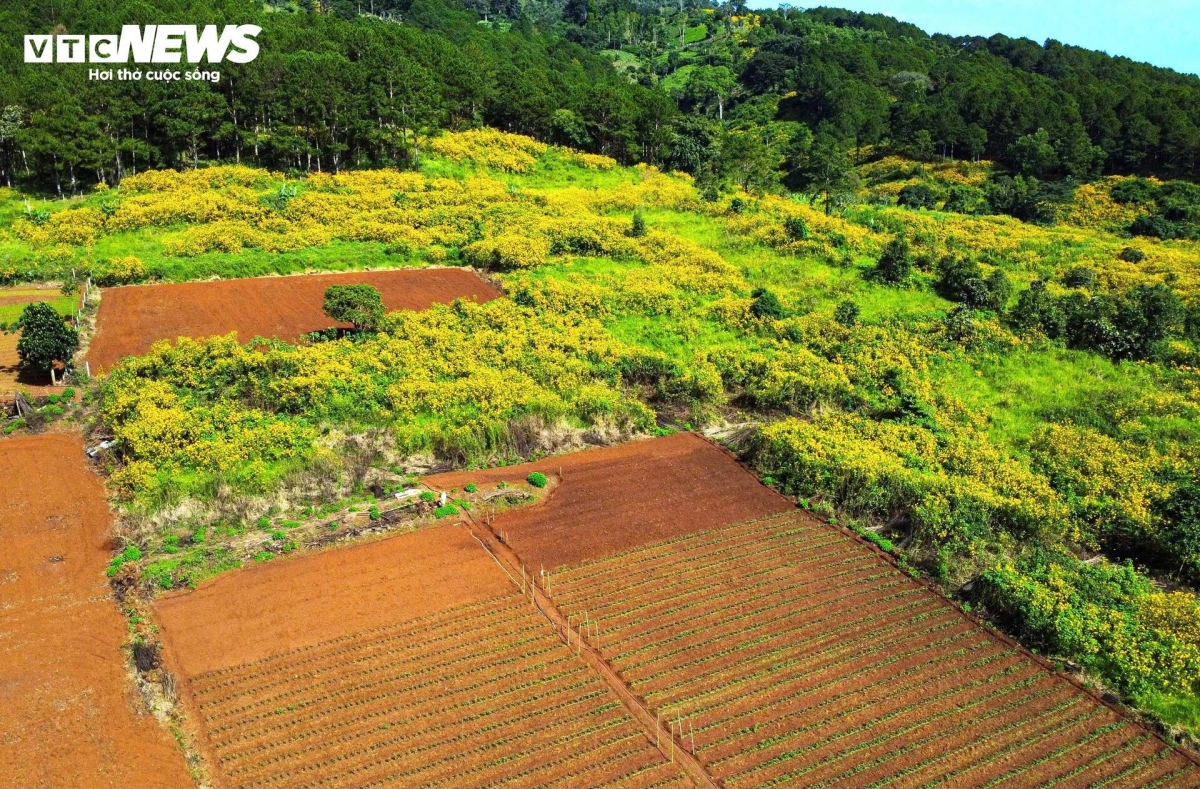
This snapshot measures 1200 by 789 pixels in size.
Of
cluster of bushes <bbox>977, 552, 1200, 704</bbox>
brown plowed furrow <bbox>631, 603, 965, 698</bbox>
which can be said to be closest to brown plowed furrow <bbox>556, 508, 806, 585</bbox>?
brown plowed furrow <bbox>631, 603, 965, 698</bbox>

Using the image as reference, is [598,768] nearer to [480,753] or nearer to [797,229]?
[480,753]

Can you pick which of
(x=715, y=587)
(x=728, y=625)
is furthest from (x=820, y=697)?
(x=715, y=587)

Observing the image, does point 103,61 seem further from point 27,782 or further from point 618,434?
point 27,782

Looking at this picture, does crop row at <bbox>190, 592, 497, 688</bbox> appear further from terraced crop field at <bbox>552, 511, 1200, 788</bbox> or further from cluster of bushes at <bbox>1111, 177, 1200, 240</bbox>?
cluster of bushes at <bbox>1111, 177, 1200, 240</bbox>

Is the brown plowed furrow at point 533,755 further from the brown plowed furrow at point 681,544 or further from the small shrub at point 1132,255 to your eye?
the small shrub at point 1132,255

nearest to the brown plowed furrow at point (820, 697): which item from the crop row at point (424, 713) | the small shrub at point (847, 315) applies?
the crop row at point (424, 713)

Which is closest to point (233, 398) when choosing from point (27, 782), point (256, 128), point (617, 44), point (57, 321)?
point (57, 321)
